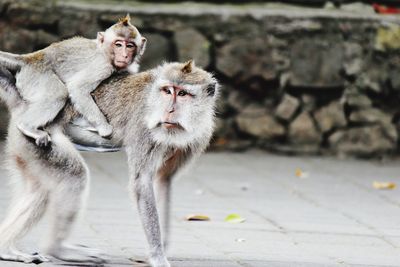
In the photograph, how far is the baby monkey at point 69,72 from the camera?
5867 mm

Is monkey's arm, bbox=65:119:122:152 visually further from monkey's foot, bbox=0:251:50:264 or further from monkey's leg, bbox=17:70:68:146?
monkey's foot, bbox=0:251:50:264

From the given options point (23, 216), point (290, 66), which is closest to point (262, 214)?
point (23, 216)

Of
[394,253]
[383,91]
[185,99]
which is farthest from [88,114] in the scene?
[383,91]

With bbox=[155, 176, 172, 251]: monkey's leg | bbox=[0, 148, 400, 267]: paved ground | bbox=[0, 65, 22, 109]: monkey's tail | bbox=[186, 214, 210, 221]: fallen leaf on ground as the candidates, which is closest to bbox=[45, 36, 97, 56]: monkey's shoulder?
bbox=[0, 65, 22, 109]: monkey's tail

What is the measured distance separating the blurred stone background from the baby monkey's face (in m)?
3.75

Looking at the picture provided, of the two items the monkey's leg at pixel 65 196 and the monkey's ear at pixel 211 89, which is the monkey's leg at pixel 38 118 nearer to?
the monkey's leg at pixel 65 196

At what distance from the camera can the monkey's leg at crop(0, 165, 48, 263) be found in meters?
5.91

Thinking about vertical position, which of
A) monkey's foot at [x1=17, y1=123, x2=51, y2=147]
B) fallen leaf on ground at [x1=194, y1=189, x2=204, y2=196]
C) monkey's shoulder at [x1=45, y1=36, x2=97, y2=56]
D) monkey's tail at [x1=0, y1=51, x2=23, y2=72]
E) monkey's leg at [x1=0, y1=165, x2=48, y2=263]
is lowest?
fallen leaf on ground at [x1=194, y1=189, x2=204, y2=196]

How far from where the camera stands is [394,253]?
263 inches

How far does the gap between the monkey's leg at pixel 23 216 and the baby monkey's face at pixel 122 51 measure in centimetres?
82

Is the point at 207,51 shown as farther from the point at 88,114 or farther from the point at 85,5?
the point at 88,114

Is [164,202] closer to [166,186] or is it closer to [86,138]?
[166,186]

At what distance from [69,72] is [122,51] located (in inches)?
13.2

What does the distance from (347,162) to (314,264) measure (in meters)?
3.89
